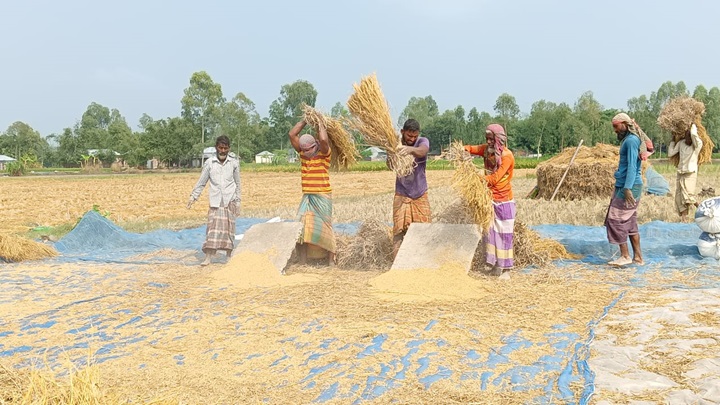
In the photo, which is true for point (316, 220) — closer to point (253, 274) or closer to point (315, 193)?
point (315, 193)

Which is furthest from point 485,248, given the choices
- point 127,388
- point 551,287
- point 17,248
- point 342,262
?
point 17,248

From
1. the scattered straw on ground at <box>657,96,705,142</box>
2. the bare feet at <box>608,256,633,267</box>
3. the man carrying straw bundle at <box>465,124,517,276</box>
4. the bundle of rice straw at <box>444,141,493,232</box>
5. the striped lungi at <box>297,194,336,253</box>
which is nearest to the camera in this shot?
the bundle of rice straw at <box>444,141,493,232</box>

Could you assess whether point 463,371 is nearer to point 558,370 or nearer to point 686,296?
point 558,370

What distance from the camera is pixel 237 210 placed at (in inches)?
280

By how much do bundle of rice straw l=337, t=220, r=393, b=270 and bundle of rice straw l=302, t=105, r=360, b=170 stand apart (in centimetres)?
83

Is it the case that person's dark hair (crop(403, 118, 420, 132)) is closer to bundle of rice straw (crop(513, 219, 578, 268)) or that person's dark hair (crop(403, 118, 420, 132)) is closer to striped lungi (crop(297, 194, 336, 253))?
striped lungi (crop(297, 194, 336, 253))

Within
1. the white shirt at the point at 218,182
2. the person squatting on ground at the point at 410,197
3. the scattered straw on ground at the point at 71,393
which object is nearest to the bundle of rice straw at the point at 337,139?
the person squatting on ground at the point at 410,197

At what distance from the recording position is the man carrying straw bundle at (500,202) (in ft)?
18.7

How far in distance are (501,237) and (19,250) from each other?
18.9ft

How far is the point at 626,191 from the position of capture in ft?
19.8

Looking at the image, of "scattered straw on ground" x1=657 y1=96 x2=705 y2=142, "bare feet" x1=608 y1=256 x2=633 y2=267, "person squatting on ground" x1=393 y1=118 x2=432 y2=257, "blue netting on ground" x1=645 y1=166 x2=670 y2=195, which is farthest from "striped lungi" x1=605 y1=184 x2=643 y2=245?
"blue netting on ground" x1=645 y1=166 x2=670 y2=195

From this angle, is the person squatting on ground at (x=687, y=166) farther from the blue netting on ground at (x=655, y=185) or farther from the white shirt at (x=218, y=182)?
the white shirt at (x=218, y=182)

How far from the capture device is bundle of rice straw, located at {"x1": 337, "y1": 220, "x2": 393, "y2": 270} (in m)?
6.51

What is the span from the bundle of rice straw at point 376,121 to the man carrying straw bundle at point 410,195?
13 centimetres
